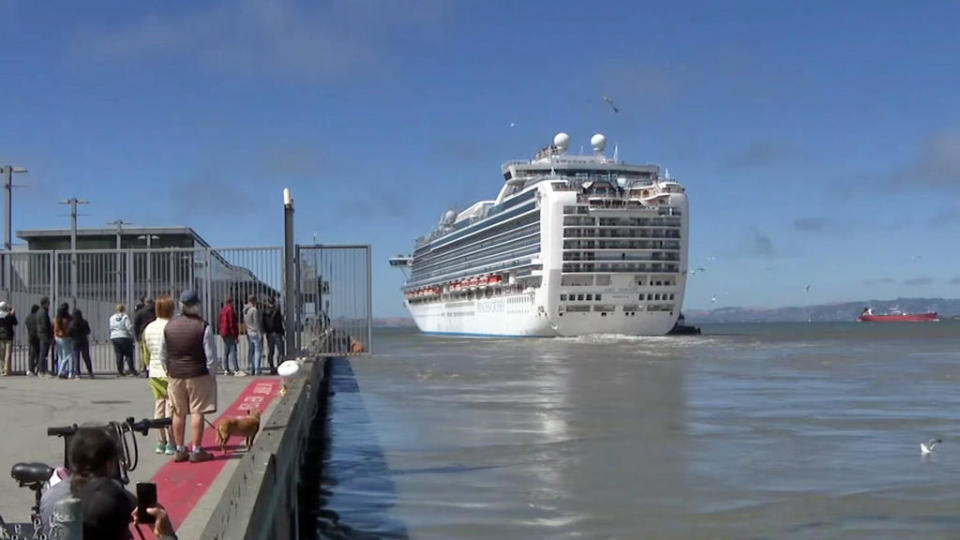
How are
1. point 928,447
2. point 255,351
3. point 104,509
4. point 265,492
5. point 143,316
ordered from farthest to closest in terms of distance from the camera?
point 255,351, point 143,316, point 928,447, point 265,492, point 104,509

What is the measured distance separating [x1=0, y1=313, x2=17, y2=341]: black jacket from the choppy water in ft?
19.2

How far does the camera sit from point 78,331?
18.1 meters

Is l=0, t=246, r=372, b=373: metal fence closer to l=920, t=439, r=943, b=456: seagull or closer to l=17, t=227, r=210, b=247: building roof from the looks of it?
l=920, t=439, r=943, b=456: seagull

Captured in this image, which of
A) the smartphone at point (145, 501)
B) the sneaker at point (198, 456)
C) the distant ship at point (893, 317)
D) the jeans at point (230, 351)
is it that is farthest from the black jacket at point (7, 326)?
the distant ship at point (893, 317)

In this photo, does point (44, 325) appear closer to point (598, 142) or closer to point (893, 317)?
point (598, 142)

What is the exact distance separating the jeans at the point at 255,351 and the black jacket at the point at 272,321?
48 centimetres

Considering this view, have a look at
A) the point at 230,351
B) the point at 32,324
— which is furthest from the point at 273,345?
the point at 32,324

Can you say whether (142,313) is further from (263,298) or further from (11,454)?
(11,454)

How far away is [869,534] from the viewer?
846 centimetres

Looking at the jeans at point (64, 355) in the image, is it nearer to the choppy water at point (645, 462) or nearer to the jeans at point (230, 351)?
the jeans at point (230, 351)

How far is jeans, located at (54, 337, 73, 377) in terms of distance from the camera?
18.2 meters

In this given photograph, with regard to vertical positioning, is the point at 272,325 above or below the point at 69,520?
above

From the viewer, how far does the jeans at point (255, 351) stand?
1833 centimetres

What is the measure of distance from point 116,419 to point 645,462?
5828mm
